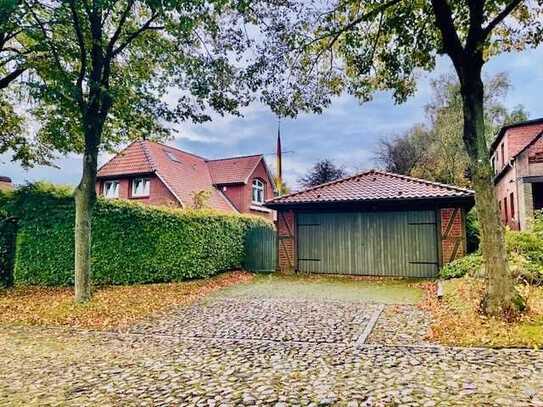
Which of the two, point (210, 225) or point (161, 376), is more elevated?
point (210, 225)

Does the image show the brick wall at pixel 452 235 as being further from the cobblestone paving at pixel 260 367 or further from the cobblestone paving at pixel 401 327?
the cobblestone paving at pixel 260 367

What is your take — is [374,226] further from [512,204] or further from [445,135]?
[445,135]

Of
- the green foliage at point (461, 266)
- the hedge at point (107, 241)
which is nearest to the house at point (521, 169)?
the green foliage at point (461, 266)

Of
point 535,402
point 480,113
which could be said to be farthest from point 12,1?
point 535,402

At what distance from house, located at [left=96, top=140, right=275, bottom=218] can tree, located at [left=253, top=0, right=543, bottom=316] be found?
406 inches

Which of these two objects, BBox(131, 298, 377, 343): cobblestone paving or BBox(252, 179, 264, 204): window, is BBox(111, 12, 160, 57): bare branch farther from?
BBox(252, 179, 264, 204): window

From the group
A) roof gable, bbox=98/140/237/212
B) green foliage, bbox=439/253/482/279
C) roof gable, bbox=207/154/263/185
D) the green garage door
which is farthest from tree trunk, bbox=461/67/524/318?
roof gable, bbox=207/154/263/185

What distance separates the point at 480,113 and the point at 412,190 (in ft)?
23.8

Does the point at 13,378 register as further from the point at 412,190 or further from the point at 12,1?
the point at 412,190

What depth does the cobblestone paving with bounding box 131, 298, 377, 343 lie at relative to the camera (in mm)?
6316

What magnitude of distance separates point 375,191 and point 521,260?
228 inches

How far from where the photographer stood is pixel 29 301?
9148 mm

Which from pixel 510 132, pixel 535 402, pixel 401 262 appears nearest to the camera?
pixel 535 402

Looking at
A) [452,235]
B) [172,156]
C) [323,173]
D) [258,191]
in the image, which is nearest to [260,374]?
[452,235]
